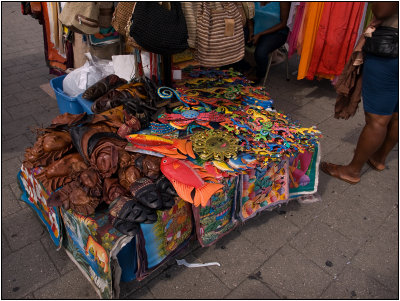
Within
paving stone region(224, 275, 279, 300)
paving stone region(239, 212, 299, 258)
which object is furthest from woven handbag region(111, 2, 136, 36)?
paving stone region(224, 275, 279, 300)

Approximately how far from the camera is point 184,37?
2.17 meters

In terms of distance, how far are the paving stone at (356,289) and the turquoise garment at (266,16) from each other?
3334 millimetres

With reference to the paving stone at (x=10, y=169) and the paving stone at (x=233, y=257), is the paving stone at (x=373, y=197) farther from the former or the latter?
the paving stone at (x=10, y=169)

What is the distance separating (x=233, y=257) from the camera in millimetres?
2428

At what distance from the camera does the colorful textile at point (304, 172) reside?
2.62m

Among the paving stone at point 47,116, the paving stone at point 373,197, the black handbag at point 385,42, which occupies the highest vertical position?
the black handbag at point 385,42

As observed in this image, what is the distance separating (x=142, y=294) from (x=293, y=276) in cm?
105

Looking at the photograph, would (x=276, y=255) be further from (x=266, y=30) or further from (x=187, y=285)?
(x=266, y=30)

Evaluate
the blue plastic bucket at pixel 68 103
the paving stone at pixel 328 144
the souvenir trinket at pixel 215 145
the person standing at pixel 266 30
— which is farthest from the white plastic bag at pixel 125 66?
the paving stone at pixel 328 144

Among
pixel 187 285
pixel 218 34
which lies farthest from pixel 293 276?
pixel 218 34

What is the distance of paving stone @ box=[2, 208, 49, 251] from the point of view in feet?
8.18

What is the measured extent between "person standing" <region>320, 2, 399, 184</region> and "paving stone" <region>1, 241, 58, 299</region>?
8.60 feet

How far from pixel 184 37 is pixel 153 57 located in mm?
837

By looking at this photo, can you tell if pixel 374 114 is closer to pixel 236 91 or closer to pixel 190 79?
pixel 236 91
